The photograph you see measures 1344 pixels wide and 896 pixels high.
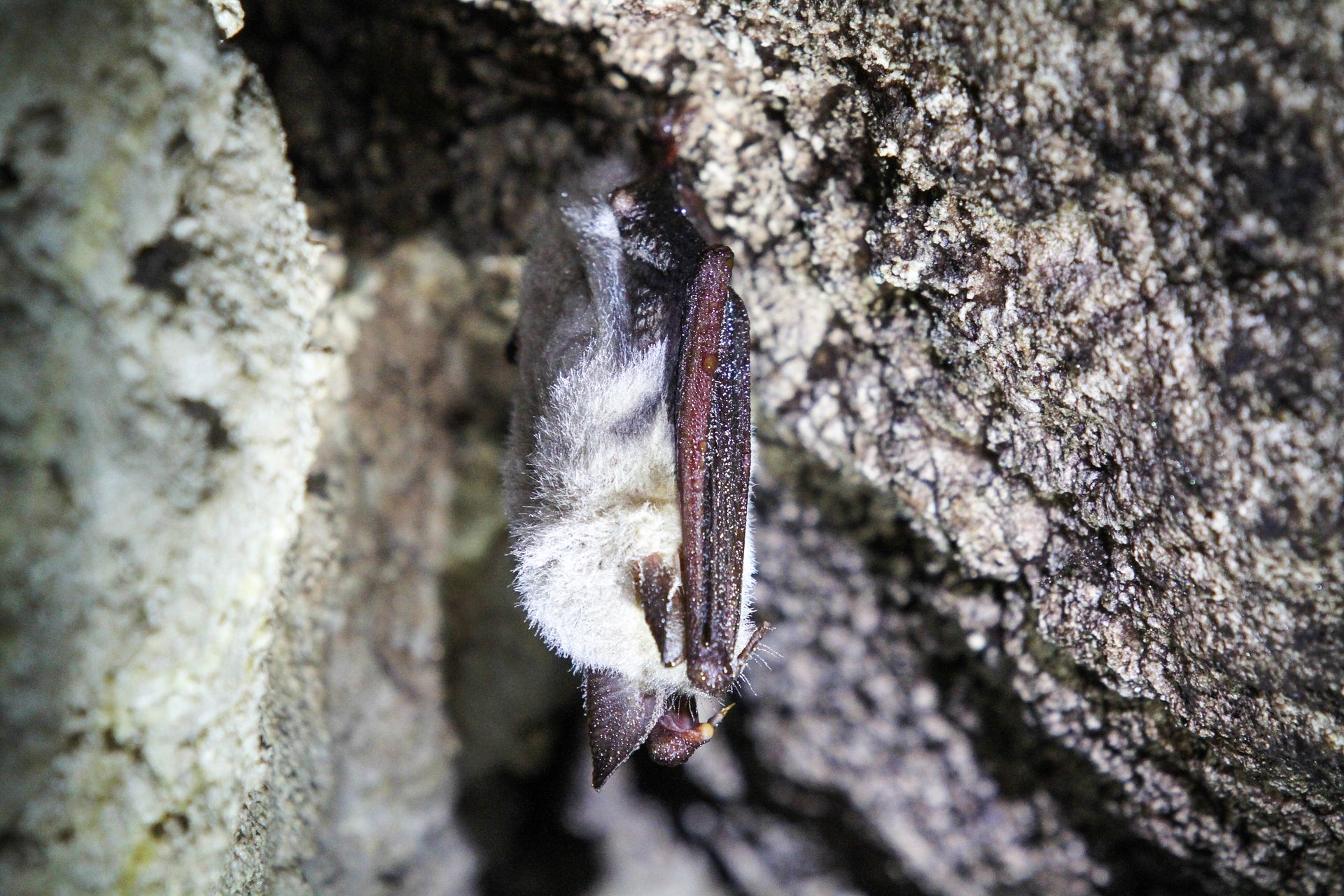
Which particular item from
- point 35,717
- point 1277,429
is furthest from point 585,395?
point 1277,429

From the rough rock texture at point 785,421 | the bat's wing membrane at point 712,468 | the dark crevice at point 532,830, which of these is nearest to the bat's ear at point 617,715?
the bat's wing membrane at point 712,468

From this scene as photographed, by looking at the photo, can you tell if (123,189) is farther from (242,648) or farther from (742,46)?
(742,46)

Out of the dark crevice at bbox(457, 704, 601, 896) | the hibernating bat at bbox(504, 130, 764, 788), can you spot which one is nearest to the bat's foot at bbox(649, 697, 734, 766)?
the hibernating bat at bbox(504, 130, 764, 788)

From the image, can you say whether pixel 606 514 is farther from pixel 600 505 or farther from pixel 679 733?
pixel 679 733

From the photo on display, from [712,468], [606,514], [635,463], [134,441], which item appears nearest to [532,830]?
[606,514]

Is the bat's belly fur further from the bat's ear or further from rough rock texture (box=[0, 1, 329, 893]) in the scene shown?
rough rock texture (box=[0, 1, 329, 893])

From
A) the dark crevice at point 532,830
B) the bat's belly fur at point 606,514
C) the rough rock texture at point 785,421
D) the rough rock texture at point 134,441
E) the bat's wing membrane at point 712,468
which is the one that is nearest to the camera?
the rough rock texture at point 134,441

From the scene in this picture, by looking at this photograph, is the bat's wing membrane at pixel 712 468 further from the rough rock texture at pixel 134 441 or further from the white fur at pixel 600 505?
the rough rock texture at pixel 134 441
